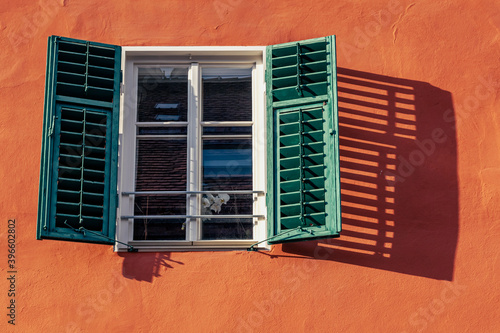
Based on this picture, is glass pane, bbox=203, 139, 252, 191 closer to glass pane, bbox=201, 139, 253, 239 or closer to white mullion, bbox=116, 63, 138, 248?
glass pane, bbox=201, 139, 253, 239

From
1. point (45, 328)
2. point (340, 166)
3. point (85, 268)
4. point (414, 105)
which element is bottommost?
point (45, 328)

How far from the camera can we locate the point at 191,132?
665 centimetres

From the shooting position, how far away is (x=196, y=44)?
6773mm

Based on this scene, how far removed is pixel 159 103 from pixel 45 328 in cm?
186

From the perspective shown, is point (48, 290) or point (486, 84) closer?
point (48, 290)

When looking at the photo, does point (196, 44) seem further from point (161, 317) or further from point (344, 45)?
point (161, 317)

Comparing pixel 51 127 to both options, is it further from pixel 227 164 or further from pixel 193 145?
pixel 227 164

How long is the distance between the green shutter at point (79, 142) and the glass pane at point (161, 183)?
1.28ft

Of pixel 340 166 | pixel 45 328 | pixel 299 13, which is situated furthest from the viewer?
pixel 299 13

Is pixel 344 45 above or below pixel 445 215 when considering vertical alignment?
above

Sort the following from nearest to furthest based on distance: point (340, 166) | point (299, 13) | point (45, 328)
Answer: point (45, 328), point (340, 166), point (299, 13)

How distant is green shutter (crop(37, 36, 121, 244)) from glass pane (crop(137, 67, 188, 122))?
1.40ft

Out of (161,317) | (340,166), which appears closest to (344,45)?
(340,166)

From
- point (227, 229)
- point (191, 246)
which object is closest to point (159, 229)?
point (191, 246)
